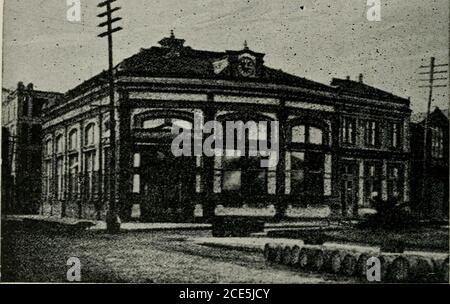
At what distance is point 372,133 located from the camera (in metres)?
7.64

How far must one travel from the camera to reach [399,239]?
7.14 metres

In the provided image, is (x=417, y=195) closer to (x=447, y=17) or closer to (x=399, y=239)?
(x=399, y=239)

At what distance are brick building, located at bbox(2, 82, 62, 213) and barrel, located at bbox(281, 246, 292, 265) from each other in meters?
2.63

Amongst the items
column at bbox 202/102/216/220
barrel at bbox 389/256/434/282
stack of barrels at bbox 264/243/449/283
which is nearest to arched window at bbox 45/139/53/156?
column at bbox 202/102/216/220

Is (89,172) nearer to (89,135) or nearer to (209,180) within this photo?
(89,135)

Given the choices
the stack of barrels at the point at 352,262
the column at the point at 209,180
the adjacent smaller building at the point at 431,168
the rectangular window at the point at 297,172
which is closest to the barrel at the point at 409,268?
the stack of barrels at the point at 352,262

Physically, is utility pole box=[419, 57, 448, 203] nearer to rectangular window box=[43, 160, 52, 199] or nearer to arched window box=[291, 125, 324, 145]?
arched window box=[291, 125, 324, 145]

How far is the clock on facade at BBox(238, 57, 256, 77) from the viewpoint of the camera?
7.14 metres

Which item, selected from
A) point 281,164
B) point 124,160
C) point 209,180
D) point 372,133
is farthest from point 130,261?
point 372,133

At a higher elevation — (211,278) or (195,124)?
(195,124)

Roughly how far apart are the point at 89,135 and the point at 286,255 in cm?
244

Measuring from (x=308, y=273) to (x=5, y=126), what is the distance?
343 cm

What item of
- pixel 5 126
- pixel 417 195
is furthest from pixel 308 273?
pixel 5 126
